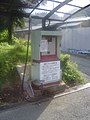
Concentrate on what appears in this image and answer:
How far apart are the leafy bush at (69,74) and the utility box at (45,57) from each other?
0.96 meters

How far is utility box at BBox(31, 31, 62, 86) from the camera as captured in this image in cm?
585

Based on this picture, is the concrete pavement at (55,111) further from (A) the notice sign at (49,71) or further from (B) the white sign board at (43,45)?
(B) the white sign board at (43,45)

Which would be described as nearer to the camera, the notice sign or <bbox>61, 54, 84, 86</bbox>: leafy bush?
the notice sign

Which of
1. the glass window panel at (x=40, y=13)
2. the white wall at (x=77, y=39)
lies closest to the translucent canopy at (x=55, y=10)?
the glass window panel at (x=40, y=13)

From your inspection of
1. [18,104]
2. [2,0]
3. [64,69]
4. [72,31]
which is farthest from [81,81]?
[72,31]

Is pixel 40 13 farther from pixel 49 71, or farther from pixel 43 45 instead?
pixel 49 71

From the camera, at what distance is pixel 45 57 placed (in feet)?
19.9

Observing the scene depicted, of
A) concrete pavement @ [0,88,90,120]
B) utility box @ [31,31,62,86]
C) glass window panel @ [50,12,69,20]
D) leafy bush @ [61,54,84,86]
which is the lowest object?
concrete pavement @ [0,88,90,120]

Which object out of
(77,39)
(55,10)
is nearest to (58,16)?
(55,10)

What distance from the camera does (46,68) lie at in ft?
19.7

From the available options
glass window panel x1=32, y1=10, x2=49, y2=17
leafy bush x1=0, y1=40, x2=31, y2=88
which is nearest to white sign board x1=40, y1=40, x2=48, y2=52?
leafy bush x1=0, y1=40, x2=31, y2=88

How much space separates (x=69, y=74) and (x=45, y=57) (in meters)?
1.63

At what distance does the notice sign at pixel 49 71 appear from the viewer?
234 inches

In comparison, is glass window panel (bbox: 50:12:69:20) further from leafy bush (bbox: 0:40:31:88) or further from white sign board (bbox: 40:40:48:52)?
white sign board (bbox: 40:40:48:52)
